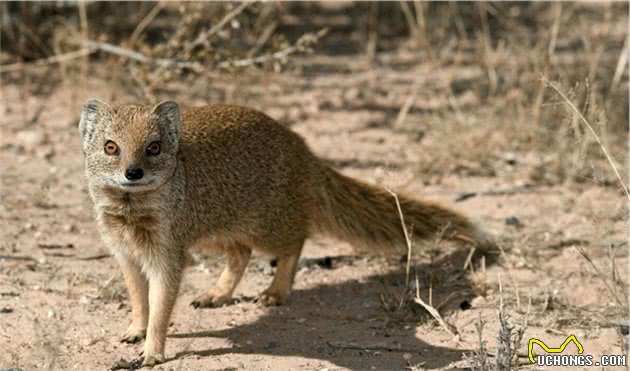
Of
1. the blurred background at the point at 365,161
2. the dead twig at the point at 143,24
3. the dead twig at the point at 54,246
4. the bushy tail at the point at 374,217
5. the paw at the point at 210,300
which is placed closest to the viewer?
the blurred background at the point at 365,161

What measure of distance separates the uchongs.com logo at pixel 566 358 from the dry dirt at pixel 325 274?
0.06 m

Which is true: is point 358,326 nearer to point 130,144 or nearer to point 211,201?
point 211,201

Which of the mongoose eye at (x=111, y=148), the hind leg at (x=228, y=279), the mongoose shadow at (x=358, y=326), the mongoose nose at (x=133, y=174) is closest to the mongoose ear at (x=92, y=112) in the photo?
the mongoose eye at (x=111, y=148)

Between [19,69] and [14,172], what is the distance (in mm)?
1575

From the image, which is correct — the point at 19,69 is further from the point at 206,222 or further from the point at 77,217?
the point at 206,222

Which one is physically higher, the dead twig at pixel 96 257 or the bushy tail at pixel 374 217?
the bushy tail at pixel 374 217

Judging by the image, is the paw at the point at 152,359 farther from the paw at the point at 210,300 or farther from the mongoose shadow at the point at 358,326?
the paw at the point at 210,300

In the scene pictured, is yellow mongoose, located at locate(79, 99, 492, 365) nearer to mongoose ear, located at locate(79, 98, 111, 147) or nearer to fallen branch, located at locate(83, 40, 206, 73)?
mongoose ear, located at locate(79, 98, 111, 147)

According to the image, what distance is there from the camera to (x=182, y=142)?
4.14 metres

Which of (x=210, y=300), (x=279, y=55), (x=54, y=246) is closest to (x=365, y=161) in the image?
(x=279, y=55)

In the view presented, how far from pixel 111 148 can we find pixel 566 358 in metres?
2.01

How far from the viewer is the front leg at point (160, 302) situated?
387 cm

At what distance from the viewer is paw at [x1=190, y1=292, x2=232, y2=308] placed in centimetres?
461

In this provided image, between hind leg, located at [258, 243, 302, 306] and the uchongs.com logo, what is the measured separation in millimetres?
1234
